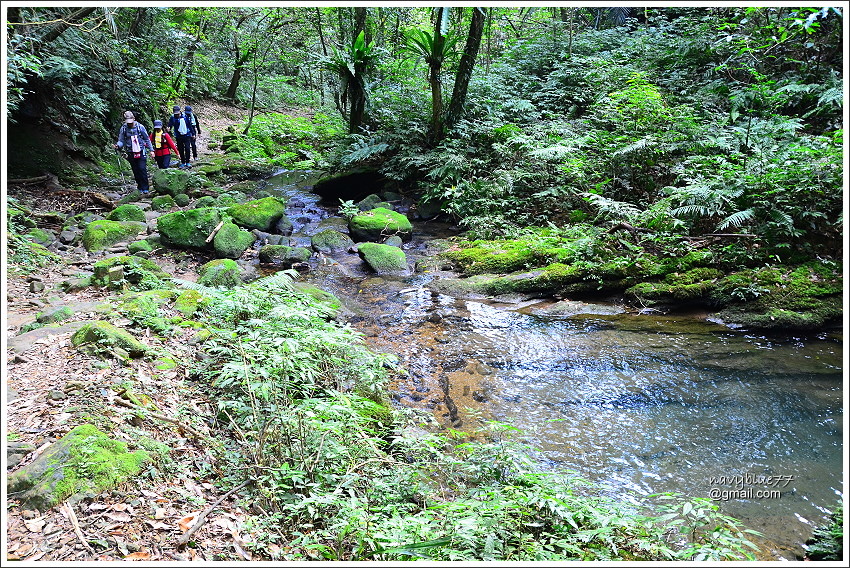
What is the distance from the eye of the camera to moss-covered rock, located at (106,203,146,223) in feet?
29.9

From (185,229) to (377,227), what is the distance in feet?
12.1

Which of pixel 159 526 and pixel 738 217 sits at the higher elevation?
pixel 738 217

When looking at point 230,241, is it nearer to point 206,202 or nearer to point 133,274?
point 206,202

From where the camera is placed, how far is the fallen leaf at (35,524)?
235cm

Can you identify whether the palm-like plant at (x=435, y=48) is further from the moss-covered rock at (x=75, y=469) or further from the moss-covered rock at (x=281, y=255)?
the moss-covered rock at (x=75, y=469)

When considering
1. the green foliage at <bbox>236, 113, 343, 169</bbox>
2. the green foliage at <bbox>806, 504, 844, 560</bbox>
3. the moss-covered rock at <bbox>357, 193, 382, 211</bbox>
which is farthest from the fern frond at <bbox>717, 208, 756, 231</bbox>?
the green foliage at <bbox>236, 113, 343, 169</bbox>

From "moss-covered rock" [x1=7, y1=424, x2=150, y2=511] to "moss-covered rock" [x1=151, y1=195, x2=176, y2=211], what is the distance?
845 cm

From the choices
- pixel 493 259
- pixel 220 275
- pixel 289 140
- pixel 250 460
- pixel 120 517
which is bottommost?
pixel 250 460

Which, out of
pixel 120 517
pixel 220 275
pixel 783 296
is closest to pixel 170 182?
pixel 220 275

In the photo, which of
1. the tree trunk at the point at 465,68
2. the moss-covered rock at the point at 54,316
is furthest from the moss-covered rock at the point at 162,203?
the tree trunk at the point at 465,68

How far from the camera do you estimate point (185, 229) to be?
8672mm

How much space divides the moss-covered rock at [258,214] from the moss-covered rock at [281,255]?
130 cm

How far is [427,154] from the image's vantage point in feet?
39.1

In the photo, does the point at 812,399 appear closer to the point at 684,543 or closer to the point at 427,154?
the point at 684,543
